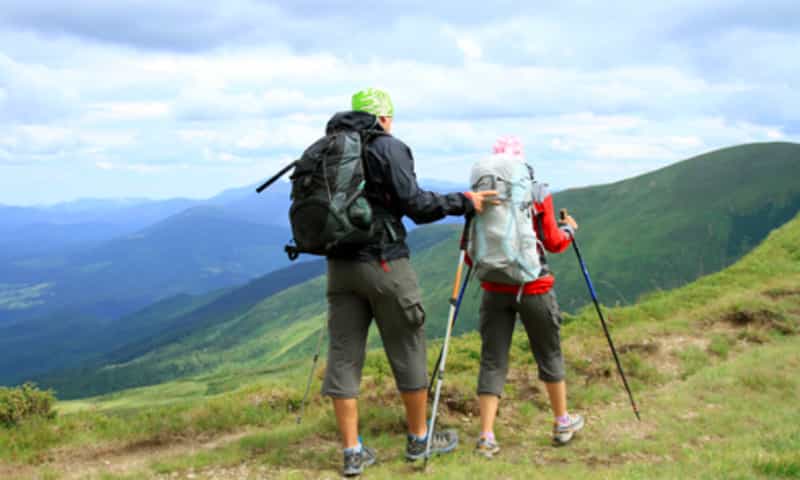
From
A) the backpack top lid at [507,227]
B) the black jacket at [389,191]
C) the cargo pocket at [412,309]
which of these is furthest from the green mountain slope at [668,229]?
the black jacket at [389,191]

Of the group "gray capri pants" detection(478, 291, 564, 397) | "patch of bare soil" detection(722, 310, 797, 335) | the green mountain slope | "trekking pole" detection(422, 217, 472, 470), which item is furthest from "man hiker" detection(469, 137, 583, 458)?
the green mountain slope

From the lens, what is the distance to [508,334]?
739 cm

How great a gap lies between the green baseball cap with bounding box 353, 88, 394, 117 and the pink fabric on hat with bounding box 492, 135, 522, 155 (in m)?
1.35

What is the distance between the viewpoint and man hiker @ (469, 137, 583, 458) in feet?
22.8

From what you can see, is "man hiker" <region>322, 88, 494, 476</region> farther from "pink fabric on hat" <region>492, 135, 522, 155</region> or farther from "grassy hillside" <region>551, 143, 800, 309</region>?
"grassy hillside" <region>551, 143, 800, 309</region>

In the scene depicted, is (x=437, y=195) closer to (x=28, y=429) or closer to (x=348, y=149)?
(x=348, y=149)

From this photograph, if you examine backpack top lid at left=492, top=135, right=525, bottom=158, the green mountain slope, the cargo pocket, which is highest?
backpack top lid at left=492, top=135, right=525, bottom=158

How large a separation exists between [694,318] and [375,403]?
8.20m

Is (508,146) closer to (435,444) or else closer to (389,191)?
(389,191)

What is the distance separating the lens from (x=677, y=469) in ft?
20.8

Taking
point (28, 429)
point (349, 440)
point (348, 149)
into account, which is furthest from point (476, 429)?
point (28, 429)

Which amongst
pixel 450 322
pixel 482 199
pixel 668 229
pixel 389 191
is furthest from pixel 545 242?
pixel 668 229

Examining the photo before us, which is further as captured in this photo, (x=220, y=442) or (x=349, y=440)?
(x=220, y=442)

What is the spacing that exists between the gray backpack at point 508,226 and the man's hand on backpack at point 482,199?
57 mm
